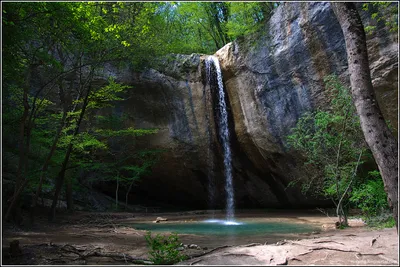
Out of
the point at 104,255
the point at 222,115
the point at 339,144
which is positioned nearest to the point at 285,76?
the point at 222,115

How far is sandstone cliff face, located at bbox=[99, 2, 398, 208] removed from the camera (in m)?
12.4

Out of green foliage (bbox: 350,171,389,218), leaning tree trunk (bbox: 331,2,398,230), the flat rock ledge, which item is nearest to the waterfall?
green foliage (bbox: 350,171,389,218)

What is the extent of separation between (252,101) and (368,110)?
36.6 feet

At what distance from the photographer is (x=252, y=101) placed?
51.5 feet

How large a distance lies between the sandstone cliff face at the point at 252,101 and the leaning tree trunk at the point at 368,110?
6940 millimetres

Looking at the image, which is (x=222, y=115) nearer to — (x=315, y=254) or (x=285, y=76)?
(x=285, y=76)

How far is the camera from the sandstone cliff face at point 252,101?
40.6 ft

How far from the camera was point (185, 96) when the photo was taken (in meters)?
18.3

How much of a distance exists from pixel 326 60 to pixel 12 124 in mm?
11084

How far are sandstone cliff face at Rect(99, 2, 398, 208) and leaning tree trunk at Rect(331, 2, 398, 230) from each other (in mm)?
6940

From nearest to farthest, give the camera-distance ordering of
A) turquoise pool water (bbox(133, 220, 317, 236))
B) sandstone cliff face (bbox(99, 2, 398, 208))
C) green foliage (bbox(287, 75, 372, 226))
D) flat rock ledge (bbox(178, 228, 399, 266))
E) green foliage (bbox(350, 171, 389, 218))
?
1. flat rock ledge (bbox(178, 228, 399, 266))
2. green foliage (bbox(350, 171, 389, 218))
3. green foliage (bbox(287, 75, 372, 226))
4. turquoise pool water (bbox(133, 220, 317, 236))
5. sandstone cliff face (bbox(99, 2, 398, 208))

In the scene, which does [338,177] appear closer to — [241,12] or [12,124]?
[12,124]

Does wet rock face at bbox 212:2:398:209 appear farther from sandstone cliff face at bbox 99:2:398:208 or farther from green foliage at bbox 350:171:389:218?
green foliage at bbox 350:171:389:218

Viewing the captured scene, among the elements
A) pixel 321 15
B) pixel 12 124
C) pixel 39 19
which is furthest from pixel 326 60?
pixel 12 124
